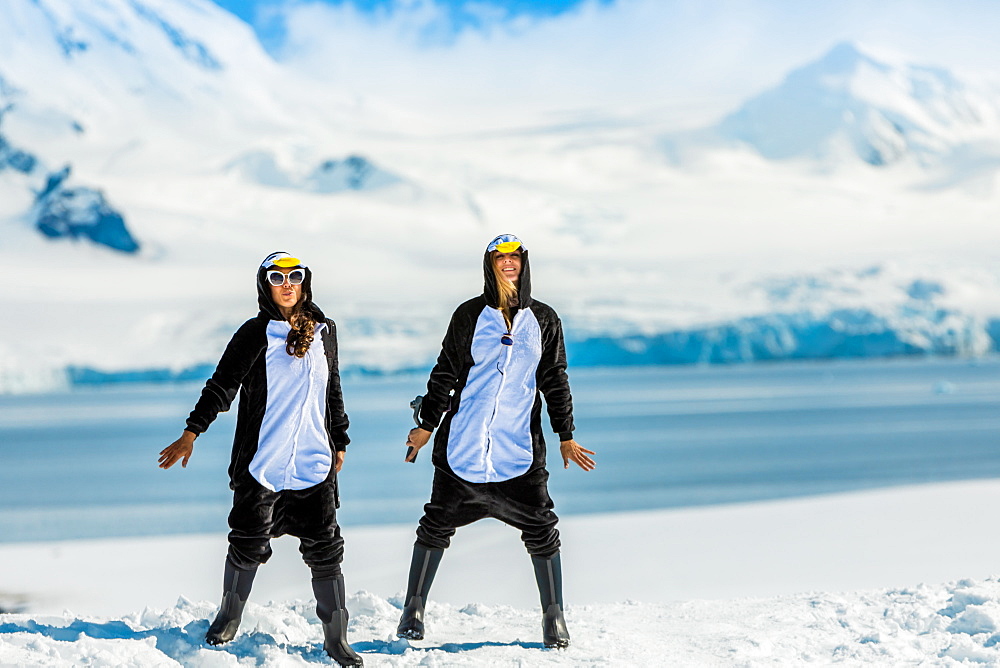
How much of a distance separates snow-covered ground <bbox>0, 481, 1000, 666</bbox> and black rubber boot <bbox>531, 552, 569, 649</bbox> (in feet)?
0.33

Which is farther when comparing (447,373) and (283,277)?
(447,373)

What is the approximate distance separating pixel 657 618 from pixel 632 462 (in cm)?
2581

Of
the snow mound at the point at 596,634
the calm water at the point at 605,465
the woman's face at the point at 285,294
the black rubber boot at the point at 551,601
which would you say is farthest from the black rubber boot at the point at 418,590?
the calm water at the point at 605,465

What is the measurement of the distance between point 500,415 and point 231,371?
108 cm

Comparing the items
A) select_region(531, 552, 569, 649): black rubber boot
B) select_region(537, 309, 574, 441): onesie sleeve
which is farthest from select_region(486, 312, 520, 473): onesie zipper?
select_region(531, 552, 569, 649): black rubber boot

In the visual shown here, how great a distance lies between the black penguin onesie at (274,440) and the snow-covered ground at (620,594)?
438 millimetres

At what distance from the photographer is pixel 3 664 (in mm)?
3516

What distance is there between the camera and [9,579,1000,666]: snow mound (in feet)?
12.9

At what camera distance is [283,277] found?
13.1ft

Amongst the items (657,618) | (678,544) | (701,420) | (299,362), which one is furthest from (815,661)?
(701,420)

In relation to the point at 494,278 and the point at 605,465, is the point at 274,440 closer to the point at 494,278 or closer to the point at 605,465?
the point at 494,278

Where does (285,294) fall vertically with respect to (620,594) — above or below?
above

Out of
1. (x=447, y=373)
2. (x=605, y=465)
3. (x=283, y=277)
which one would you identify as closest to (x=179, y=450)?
(x=283, y=277)

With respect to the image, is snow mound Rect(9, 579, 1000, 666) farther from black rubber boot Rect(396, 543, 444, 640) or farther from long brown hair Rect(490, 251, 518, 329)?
long brown hair Rect(490, 251, 518, 329)
